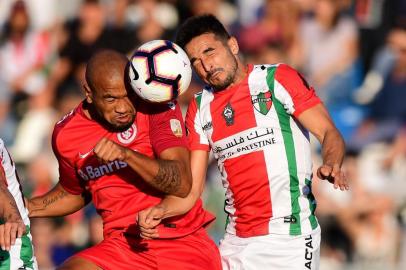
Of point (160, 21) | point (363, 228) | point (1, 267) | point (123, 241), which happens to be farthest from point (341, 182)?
point (160, 21)

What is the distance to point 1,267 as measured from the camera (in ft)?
22.6

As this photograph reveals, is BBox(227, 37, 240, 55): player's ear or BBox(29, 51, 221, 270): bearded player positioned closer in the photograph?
BBox(29, 51, 221, 270): bearded player

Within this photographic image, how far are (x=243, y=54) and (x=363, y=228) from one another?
9.46 feet

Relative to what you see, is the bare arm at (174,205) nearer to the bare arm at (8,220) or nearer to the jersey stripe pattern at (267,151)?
the jersey stripe pattern at (267,151)

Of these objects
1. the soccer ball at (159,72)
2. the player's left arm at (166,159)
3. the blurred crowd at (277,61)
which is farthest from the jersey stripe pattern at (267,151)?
the blurred crowd at (277,61)

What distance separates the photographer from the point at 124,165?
7.20 meters

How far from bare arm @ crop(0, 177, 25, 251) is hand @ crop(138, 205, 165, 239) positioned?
818 millimetres

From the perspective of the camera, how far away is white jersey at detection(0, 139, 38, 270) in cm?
692

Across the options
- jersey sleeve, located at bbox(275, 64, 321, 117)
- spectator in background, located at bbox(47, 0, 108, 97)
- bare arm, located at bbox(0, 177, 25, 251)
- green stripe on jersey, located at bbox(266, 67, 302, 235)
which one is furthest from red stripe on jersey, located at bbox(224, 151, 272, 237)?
spectator in background, located at bbox(47, 0, 108, 97)

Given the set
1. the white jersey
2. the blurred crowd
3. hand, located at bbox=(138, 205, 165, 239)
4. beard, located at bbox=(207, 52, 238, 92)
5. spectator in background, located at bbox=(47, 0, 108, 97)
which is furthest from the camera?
spectator in background, located at bbox=(47, 0, 108, 97)

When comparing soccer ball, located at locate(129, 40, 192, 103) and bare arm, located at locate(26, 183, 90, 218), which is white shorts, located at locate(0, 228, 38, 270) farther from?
soccer ball, located at locate(129, 40, 192, 103)

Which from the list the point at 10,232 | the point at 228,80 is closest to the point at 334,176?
the point at 228,80

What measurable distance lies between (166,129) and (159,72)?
0.46 m

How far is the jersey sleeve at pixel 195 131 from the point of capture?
24.6 ft
